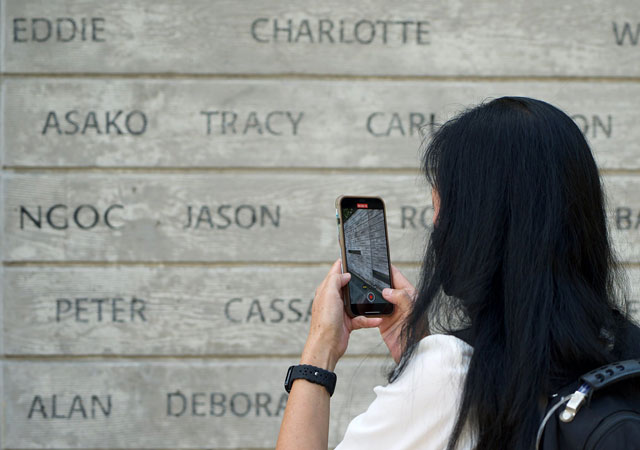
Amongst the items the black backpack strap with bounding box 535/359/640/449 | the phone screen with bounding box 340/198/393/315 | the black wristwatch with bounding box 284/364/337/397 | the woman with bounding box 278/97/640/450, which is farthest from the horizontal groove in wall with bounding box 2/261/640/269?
the black backpack strap with bounding box 535/359/640/449

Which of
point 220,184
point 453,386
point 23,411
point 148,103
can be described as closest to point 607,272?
point 453,386

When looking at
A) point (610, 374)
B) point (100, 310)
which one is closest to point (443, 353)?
point (610, 374)

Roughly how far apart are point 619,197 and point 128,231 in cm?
239

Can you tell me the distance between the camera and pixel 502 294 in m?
1.26

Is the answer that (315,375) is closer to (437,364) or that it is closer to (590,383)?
(437,364)

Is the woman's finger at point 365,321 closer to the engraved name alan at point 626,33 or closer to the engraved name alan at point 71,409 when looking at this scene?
the engraved name alan at point 71,409

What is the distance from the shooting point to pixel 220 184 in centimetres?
365

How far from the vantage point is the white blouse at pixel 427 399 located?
3.94 ft

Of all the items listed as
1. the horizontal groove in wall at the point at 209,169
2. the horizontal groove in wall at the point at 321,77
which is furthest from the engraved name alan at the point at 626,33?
the horizontal groove in wall at the point at 209,169

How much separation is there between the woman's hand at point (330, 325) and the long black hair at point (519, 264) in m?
0.22

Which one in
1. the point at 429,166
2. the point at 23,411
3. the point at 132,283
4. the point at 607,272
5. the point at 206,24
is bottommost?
the point at 23,411

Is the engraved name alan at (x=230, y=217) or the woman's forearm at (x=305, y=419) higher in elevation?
the engraved name alan at (x=230, y=217)

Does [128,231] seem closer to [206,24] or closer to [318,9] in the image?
[206,24]

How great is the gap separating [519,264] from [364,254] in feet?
1.98
